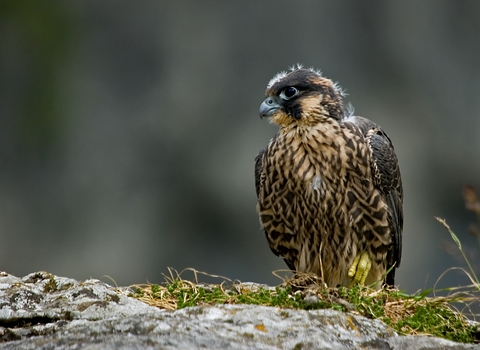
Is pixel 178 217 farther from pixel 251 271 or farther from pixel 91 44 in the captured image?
pixel 91 44

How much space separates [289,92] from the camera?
12.9 feet

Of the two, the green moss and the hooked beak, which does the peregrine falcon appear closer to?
the hooked beak

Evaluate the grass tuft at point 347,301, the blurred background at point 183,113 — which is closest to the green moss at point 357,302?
A: the grass tuft at point 347,301

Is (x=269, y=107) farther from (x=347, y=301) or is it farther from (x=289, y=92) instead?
(x=347, y=301)

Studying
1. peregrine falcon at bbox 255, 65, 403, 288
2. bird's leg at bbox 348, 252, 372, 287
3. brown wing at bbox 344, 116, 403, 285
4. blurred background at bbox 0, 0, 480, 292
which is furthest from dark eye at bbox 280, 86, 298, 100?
blurred background at bbox 0, 0, 480, 292

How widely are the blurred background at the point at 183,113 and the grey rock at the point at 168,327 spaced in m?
5.02

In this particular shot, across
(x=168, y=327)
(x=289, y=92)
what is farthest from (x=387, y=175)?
(x=168, y=327)

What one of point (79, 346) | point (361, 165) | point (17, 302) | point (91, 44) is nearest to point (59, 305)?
point (17, 302)

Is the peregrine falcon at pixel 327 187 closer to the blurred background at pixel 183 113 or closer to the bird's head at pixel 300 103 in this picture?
the bird's head at pixel 300 103

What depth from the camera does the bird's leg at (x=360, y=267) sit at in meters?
3.87

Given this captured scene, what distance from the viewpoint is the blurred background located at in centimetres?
761

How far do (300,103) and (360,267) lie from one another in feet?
3.16

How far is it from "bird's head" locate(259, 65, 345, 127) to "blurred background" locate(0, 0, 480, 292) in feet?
11.7

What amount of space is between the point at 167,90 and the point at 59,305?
17.3 ft
